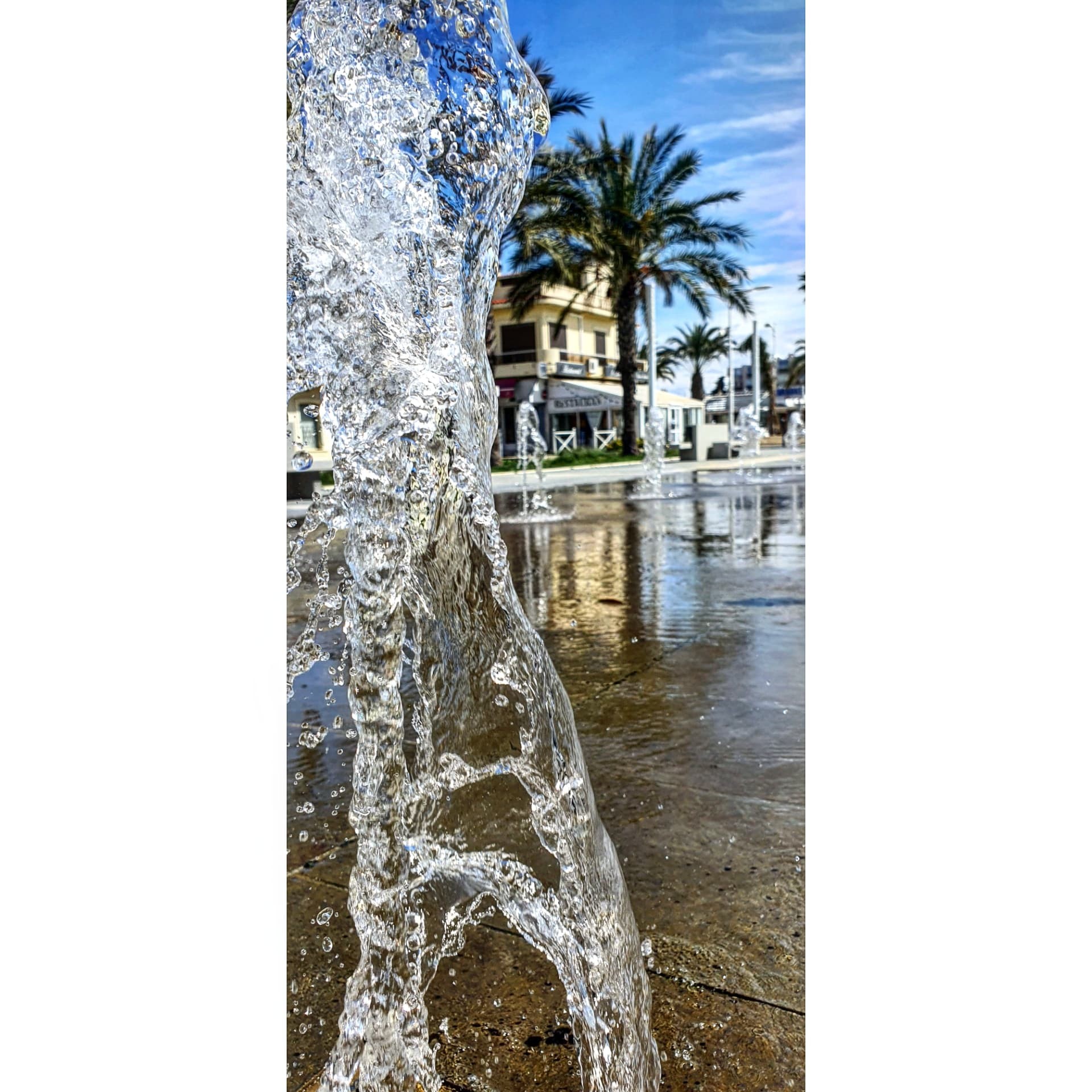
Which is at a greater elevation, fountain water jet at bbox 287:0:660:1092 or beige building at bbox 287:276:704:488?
beige building at bbox 287:276:704:488

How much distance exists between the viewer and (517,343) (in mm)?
30359

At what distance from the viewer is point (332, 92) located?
5.10ft

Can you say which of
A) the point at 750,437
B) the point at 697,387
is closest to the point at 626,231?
the point at 750,437

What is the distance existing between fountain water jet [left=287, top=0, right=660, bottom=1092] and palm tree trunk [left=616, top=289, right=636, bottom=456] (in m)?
19.2

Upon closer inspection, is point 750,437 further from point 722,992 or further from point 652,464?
point 722,992

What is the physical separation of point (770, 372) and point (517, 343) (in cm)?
1156

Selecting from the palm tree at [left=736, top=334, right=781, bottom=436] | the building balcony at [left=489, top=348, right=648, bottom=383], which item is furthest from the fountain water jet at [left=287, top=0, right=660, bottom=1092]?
Result: the palm tree at [left=736, top=334, right=781, bottom=436]

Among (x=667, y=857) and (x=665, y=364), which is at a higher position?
(x=665, y=364)

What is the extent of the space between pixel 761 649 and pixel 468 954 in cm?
189

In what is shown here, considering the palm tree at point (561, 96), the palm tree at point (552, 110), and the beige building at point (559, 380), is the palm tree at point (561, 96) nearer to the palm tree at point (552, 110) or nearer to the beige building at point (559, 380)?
the palm tree at point (552, 110)

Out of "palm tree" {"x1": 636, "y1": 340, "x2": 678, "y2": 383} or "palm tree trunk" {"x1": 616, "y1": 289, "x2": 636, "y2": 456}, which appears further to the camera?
"palm tree" {"x1": 636, "y1": 340, "x2": 678, "y2": 383}

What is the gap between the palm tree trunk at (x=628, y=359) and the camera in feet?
68.1

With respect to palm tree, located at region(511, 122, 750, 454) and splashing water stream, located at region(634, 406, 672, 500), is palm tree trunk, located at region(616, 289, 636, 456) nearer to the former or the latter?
palm tree, located at region(511, 122, 750, 454)

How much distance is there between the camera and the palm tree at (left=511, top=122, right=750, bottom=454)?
1838 centimetres
